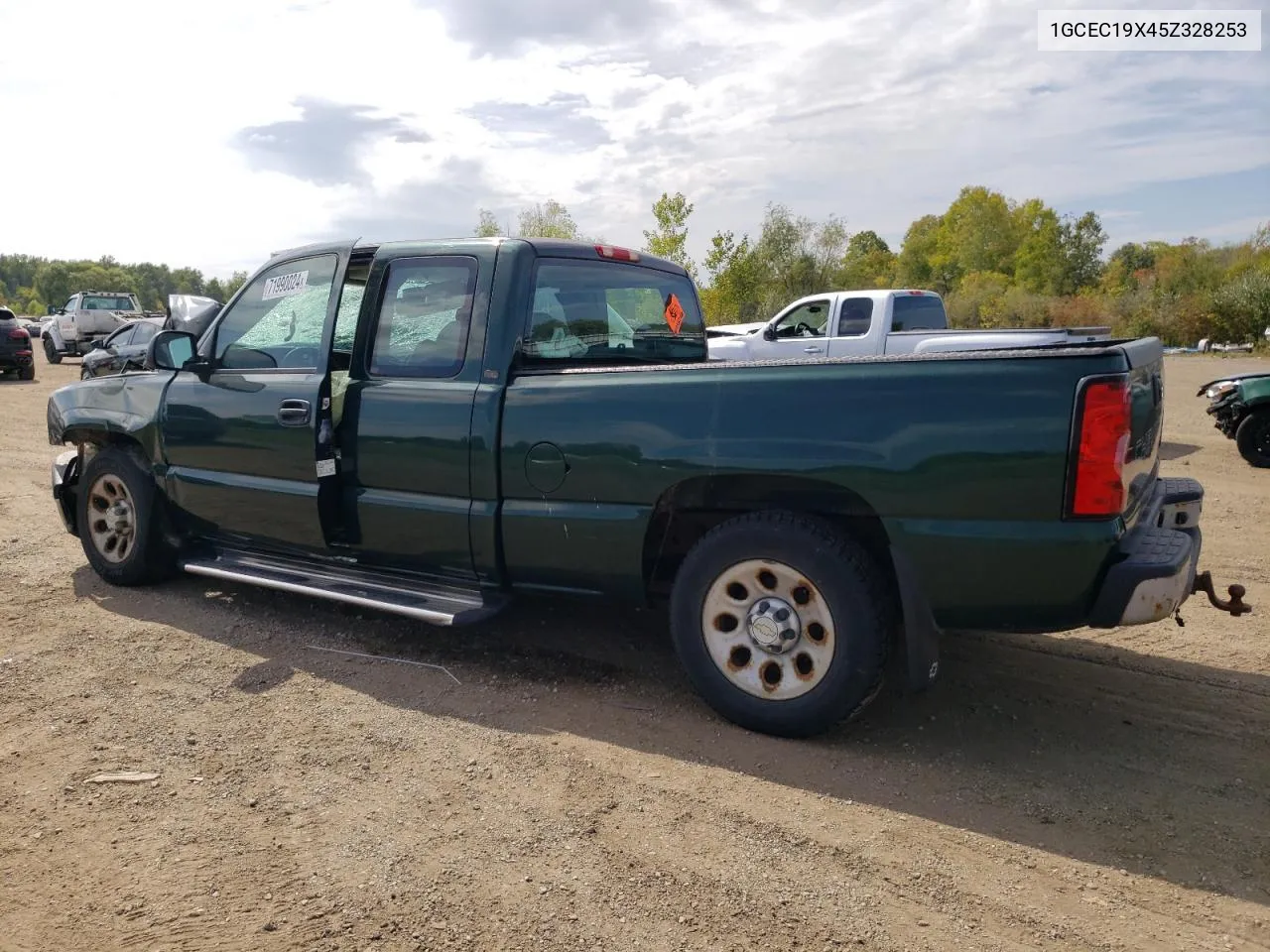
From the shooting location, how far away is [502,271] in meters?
4.32

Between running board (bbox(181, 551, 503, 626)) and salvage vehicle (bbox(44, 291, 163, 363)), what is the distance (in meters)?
24.8

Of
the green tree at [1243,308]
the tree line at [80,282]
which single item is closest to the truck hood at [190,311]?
the green tree at [1243,308]

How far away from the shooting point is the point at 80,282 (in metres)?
133

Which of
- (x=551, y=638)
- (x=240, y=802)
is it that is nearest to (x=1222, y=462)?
(x=551, y=638)

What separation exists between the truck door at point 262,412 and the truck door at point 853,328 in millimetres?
8255

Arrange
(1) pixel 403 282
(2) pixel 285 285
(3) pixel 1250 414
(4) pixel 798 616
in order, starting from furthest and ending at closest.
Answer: (3) pixel 1250 414, (2) pixel 285 285, (1) pixel 403 282, (4) pixel 798 616

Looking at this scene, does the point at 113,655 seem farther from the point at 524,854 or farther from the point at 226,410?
the point at 524,854

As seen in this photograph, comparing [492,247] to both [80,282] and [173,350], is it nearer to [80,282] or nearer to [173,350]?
[173,350]

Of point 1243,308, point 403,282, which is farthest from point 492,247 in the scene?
point 1243,308

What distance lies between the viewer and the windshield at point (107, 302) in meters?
27.1

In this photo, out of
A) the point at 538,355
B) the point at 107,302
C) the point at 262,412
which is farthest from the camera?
the point at 107,302

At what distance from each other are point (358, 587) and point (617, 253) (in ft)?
6.96

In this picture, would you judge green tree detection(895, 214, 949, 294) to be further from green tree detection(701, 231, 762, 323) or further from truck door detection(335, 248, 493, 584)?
truck door detection(335, 248, 493, 584)

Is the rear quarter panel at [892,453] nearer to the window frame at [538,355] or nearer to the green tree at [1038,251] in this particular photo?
the window frame at [538,355]
